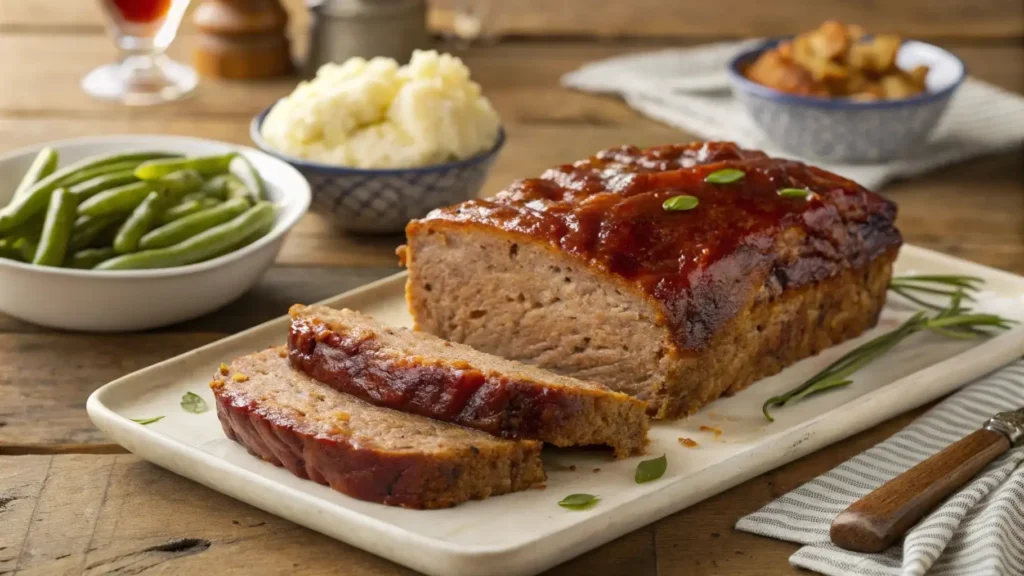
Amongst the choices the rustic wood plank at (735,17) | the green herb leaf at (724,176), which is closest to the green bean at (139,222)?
the green herb leaf at (724,176)

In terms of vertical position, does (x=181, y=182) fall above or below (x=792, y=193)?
below

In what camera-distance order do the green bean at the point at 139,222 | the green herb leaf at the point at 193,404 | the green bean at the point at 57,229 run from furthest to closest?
the green bean at the point at 139,222 < the green bean at the point at 57,229 < the green herb leaf at the point at 193,404

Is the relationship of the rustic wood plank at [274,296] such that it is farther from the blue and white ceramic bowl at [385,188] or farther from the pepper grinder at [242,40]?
the pepper grinder at [242,40]

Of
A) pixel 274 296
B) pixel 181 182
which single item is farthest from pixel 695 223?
pixel 181 182

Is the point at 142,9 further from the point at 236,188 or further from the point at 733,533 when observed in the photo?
the point at 733,533

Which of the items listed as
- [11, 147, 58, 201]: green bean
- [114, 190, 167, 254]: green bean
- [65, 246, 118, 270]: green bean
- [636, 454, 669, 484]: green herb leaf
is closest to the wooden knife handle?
[636, 454, 669, 484]: green herb leaf

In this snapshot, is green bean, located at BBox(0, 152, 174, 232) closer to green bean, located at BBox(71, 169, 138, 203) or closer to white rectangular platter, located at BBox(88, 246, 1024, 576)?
green bean, located at BBox(71, 169, 138, 203)
